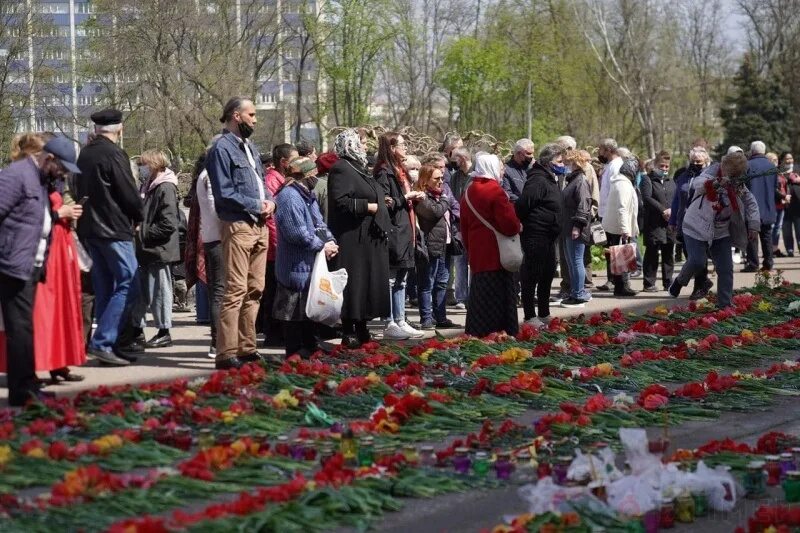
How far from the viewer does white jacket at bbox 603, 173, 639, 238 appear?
62.8 feet

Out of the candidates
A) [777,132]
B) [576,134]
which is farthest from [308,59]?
[777,132]

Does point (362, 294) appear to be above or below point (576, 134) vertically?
below

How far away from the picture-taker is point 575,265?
17.9 metres

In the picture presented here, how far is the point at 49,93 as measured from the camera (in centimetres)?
5153

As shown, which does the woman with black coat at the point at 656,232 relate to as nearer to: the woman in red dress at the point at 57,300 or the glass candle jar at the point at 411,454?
the woman in red dress at the point at 57,300

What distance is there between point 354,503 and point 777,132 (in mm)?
70388

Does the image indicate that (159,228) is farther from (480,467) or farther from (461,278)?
(480,467)

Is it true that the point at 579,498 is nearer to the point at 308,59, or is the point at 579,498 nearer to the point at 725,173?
the point at 725,173

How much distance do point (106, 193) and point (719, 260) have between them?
7.17 metres

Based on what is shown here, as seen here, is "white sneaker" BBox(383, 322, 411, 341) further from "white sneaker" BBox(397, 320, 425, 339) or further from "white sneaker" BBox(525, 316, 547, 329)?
"white sneaker" BBox(525, 316, 547, 329)

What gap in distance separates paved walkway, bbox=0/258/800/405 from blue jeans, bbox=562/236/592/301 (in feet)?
0.73

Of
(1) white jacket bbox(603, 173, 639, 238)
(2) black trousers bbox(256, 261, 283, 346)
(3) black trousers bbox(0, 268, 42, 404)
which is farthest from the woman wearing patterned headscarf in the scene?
(1) white jacket bbox(603, 173, 639, 238)

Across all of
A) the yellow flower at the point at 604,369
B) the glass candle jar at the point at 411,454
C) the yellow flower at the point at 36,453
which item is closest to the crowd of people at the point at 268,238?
the yellow flower at the point at 36,453

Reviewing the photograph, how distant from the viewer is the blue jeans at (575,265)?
702 inches
